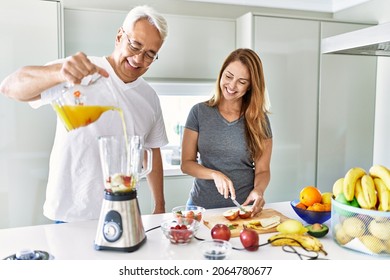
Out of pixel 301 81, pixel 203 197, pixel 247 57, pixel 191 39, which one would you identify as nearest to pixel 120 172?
pixel 203 197

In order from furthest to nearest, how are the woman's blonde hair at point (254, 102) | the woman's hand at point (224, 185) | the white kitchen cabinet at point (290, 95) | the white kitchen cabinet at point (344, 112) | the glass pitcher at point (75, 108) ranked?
the white kitchen cabinet at point (344, 112), the white kitchen cabinet at point (290, 95), the woman's blonde hair at point (254, 102), the woman's hand at point (224, 185), the glass pitcher at point (75, 108)

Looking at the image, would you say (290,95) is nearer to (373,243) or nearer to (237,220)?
(237,220)

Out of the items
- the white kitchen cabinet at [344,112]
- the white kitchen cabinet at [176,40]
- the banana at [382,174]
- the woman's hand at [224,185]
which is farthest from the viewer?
the white kitchen cabinet at [344,112]

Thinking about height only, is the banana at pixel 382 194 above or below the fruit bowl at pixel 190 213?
above

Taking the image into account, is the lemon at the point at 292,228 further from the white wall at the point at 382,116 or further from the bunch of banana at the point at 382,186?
the white wall at the point at 382,116

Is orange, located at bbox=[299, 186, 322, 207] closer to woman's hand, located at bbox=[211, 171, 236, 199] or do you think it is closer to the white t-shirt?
woman's hand, located at bbox=[211, 171, 236, 199]

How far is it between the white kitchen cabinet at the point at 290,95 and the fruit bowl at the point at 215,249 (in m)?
1.86

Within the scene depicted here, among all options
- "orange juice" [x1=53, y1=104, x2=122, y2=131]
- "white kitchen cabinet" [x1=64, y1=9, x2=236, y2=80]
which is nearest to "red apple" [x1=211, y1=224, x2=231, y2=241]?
"orange juice" [x1=53, y1=104, x2=122, y2=131]

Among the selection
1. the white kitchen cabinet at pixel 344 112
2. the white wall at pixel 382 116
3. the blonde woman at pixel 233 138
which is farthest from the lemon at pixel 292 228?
the white wall at pixel 382 116

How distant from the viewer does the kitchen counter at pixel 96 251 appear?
3.63 feet

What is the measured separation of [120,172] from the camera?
113cm

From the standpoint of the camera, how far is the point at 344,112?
3.02 metres

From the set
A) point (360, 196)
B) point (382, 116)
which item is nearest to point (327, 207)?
point (360, 196)
